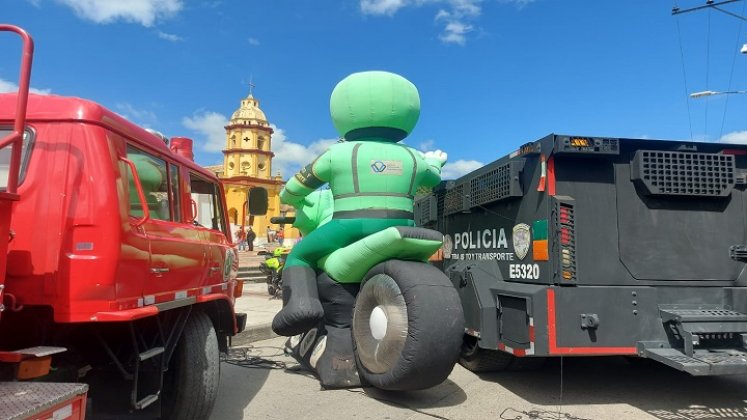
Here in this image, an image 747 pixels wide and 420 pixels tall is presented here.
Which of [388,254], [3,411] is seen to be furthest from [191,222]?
[3,411]

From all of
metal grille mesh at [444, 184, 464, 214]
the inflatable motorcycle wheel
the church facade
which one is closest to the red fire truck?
the inflatable motorcycle wheel

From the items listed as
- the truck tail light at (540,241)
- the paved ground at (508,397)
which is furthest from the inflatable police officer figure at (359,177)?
the truck tail light at (540,241)

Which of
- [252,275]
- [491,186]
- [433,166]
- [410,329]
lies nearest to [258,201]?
[433,166]

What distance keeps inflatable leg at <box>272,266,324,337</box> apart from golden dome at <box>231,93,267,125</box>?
48780mm

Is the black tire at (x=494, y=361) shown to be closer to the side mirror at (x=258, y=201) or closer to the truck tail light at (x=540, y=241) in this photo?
the truck tail light at (x=540, y=241)

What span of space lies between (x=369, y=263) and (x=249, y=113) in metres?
50.0

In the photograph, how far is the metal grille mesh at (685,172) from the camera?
424cm

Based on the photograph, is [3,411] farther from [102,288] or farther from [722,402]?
[722,402]

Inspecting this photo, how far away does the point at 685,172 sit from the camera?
14.1 feet

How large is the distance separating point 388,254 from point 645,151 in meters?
2.27

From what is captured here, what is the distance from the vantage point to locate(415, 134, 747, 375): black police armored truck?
4.01 m

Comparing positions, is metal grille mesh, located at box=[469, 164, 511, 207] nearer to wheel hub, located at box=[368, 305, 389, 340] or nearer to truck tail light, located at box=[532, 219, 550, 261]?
truck tail light, located at box=[532, 219, 550, 261]

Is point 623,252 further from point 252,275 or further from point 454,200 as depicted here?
point 252,275

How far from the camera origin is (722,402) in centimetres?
438
